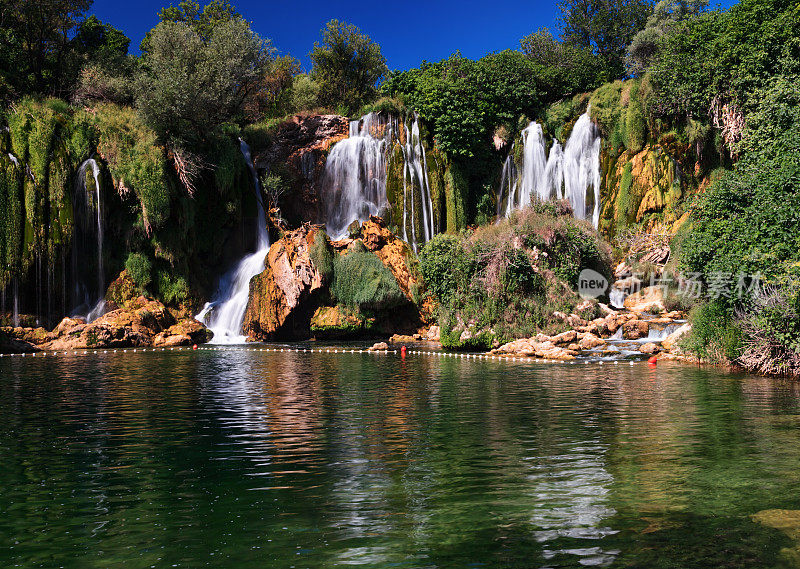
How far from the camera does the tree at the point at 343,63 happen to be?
55938 millimetres

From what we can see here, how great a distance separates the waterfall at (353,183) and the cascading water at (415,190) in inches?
58.0

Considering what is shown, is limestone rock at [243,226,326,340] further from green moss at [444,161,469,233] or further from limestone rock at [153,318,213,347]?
green moss at [444,161,469,233]

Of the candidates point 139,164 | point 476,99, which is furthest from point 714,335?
point 139,164

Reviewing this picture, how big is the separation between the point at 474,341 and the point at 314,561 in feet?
68.9

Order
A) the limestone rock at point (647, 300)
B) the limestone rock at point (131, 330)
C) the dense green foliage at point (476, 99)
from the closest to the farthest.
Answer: the limestone rock at point (131, 330)
the limestone rock at point (647, 300)
the dense green foliage at point (476, 99)

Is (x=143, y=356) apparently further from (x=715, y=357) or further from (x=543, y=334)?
(x=715, y=357)

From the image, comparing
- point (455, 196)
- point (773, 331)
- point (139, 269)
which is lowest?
point (773, 331)

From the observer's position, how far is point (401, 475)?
8.32 metres

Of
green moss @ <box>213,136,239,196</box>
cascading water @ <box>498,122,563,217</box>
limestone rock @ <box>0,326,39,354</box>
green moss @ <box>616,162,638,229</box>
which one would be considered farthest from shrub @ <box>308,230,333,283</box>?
green moss @ <box>616,162,638,229</box>

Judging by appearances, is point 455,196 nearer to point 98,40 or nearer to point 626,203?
point 626,203

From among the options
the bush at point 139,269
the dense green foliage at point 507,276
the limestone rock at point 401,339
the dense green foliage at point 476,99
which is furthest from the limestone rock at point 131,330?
the dense green foliage at point 476,99

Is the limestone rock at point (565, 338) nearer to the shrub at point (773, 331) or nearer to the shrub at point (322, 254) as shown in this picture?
the shrub at point (773, 331)

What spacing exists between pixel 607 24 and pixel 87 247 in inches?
1980

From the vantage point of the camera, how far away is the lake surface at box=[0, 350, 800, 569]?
597 centimetres
